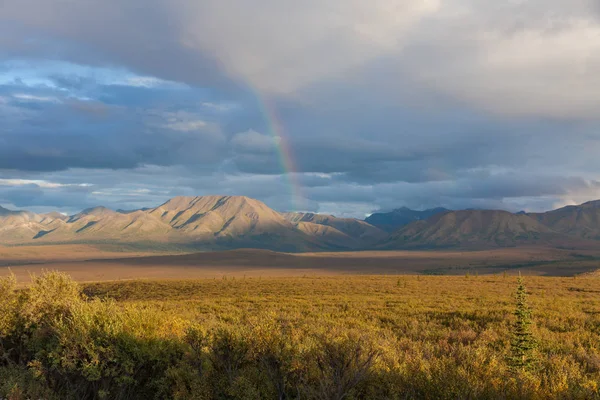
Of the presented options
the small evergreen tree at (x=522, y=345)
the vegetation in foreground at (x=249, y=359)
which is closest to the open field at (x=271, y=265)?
the vegetation in foreground at (x=249, y=359)

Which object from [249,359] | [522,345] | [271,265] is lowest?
[271,265]

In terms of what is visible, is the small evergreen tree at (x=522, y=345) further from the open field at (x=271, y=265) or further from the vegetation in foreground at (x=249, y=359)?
the open field at (x=271, y=265)

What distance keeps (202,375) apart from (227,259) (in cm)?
15149

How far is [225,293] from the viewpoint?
136 ft

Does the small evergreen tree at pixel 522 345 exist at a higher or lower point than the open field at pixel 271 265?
higher

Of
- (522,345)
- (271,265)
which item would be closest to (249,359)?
→ (522,345)

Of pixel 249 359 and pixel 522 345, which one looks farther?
pixel 522 345

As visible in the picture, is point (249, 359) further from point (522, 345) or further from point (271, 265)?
point (271, 265)

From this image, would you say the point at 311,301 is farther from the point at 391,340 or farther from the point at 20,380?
the point at 20,380

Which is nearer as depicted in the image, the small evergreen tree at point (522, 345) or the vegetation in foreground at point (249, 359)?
the vegetation in foreground at point (249, 359)

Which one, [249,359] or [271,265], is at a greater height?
[249,359]

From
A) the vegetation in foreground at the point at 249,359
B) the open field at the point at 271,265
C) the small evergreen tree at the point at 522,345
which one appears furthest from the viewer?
the open field at the point at 271,265

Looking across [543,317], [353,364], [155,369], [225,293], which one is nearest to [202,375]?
[155,369]

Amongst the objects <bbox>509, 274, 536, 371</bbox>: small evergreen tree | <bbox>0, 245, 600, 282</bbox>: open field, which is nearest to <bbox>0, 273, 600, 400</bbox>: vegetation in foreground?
<bbox>509, 274, 536, 371</bbox>: small evergreen tree
